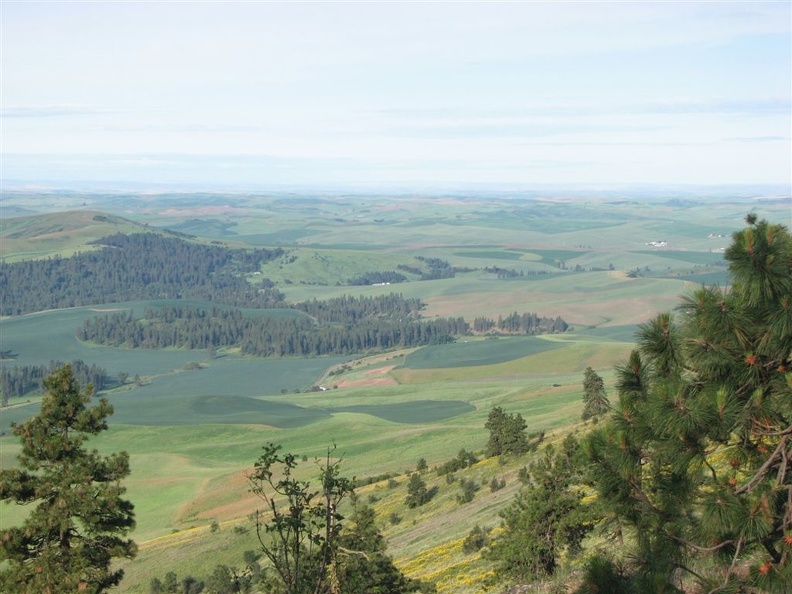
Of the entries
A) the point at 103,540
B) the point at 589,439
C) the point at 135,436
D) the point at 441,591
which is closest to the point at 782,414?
the point at 589,439

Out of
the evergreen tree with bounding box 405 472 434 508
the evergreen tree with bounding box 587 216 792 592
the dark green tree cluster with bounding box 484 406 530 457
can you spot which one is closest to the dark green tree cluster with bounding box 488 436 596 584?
the evergreen tree with bounding box 587 216 792 592

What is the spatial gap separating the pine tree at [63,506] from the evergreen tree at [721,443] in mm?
11966

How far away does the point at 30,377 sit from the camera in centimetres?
17300

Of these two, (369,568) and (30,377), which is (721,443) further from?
(30,377)

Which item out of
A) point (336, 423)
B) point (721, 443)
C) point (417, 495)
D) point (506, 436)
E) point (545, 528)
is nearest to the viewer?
point (721, 443)

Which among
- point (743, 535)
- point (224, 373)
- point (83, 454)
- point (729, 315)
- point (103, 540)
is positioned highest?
point (729, 315)

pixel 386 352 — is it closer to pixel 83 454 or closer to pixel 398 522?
pixel 398 522

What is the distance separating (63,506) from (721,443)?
A: 551 inches

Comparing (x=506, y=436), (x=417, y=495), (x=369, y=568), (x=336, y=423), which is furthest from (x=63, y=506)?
(x=336, y=423)

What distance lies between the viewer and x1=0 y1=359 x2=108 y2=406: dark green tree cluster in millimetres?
164875

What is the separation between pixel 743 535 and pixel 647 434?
165 centimetres

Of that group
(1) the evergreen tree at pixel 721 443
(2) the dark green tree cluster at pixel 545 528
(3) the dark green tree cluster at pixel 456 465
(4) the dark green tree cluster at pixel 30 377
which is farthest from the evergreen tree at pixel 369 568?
(4) the dark green tree cluster at pixel 30 377

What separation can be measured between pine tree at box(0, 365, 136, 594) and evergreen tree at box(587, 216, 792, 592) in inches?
471

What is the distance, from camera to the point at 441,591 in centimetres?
2961
